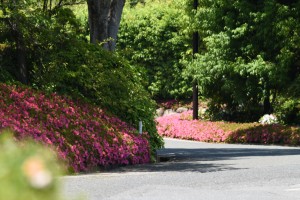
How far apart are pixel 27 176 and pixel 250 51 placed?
30.0m

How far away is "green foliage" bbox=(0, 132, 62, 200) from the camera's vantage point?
0.92 m

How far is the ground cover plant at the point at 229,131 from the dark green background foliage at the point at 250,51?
1798 millimetres

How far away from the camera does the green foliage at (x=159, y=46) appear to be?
42.0m

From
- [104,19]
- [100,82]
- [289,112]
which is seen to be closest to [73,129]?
[100,82]

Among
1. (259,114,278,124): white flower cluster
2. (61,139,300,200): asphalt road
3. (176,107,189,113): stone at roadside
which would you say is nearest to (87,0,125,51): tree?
(61,139,300,200): asphalt road

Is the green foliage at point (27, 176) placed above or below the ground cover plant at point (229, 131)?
above

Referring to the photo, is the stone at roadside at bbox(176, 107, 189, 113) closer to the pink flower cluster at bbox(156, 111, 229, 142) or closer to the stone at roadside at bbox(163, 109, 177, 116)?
the stone at roadside at bbox(163, 109, 177, 116)

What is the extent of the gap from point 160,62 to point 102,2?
2311cm

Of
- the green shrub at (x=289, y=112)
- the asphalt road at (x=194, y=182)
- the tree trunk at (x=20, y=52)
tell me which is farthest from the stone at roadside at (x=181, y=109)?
the asphalt road at (x=194, y=182)

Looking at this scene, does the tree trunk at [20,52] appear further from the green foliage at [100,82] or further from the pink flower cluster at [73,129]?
the pink flower cluster at [73,129]

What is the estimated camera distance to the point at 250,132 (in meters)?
29.0

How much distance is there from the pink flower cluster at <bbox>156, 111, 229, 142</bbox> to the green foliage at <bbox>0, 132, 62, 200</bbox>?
96.5 feet

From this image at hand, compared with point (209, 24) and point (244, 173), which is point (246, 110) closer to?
point (209, 24)

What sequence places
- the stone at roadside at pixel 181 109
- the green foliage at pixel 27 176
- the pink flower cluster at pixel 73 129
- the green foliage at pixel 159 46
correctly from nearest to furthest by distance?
the green foliage at pixel 27 176 → the pink flower cluster at pixel 73 129 → the stone at roadside at pixel 181 109 → the green foliage at pixel 159 46
